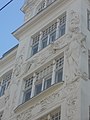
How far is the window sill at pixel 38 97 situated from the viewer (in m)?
20.2

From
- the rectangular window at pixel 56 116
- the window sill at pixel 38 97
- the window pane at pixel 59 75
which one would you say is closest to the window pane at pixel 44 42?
the window pane at pixel 59 75

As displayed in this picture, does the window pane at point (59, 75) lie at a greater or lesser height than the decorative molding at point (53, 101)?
greater

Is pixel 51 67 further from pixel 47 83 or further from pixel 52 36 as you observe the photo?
pixel 52 36

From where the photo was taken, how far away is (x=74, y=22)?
23031 millimetres

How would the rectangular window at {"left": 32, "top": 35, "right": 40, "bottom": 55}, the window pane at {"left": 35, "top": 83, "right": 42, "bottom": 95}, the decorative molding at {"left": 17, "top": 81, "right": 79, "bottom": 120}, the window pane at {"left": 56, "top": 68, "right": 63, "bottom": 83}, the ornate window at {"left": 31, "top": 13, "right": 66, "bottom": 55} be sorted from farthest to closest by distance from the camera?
the rectangular window at {"left": 32, "top": 35, "right": 40, "bottom": 55}, the ornate window at {"left": 31, "top": 13, "right": 66, "bottom": 55}, the window pane at {"left": 35, "top": 83, "right": 42, "bottom": 95}, the window pane at {"left": 56, "top": 68, "right": 63, "bottom": 83}, the decorative molding at {"left": 17, "top": 81, "right": 79, "bottom": 120}

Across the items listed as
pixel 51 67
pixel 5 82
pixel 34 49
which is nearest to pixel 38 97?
pixel 51 67

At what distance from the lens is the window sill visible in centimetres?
2016

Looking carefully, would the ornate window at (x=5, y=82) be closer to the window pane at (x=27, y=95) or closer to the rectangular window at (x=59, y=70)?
→ the window pane at (x=27, y=95)

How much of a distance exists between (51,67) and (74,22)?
319 centimetres

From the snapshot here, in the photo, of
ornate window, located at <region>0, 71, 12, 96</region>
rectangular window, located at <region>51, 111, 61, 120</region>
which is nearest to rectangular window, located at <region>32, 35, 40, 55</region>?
ornate window, located at <region>0, 71, 12, 96</region>

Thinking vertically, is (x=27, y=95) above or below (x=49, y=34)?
below

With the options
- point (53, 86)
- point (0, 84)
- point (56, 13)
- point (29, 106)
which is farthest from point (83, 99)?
point (0, 84)

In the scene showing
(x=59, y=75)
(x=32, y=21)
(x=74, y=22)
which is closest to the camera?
(x=59, y=75)

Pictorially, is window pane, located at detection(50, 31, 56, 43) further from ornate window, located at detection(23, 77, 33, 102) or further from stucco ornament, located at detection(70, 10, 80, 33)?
ornate window, located at detection(23, 77, 33, 102)
